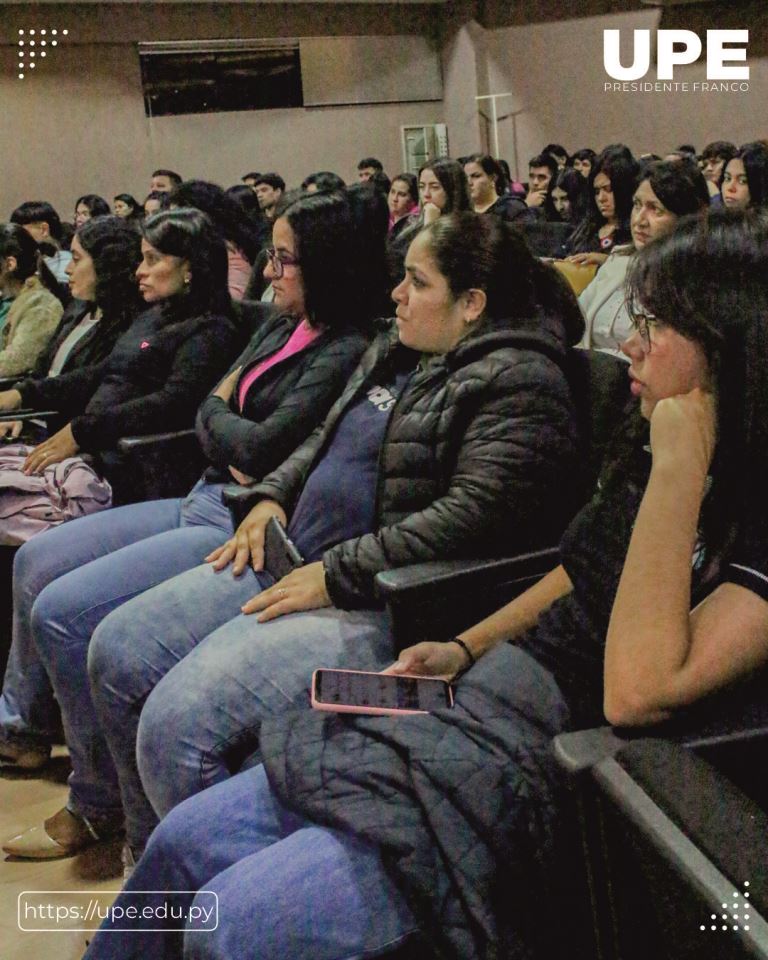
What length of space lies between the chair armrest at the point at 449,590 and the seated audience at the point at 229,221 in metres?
1.54

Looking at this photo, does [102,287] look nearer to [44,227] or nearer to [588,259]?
[588,259]

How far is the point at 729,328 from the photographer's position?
1037 mm

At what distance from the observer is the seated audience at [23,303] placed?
333 cm

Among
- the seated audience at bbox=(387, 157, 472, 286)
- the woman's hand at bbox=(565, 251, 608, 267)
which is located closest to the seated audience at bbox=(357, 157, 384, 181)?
the seated audience at bbox=(387, 157, 472, 286)

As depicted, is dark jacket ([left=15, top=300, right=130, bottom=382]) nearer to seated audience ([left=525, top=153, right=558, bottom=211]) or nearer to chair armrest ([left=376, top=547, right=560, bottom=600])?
chair armrest ([left=376, top=547, right=560, bottom=600])

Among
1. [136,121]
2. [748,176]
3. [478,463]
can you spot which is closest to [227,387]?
[478,463]

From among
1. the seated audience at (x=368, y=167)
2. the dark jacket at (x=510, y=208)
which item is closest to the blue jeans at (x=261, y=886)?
the dark jacket at (x=510, y=208)

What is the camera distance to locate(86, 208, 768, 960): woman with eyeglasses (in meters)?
0.99

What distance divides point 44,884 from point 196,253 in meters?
1.36

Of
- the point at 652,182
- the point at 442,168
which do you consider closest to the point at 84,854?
the point at 652,182

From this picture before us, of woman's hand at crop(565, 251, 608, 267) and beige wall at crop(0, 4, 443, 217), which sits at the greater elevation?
beige wall at crop(0, 4, 443, 217)

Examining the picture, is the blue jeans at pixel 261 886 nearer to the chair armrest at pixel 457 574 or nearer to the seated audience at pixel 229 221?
the chair armrest at pixel 457 574

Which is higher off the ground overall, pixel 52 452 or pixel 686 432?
pixel 686 432

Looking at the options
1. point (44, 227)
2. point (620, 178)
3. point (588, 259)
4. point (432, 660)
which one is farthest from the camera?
point (44, 227)
